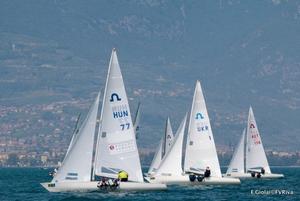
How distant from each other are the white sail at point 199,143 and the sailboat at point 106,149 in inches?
920

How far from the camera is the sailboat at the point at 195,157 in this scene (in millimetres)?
122062

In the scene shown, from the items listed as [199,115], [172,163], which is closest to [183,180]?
[172,163]

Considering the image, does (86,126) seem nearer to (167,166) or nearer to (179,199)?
(179,199)

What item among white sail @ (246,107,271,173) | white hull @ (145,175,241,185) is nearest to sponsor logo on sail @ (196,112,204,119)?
white hull @ (145,175,241,185)

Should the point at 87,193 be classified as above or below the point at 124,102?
below

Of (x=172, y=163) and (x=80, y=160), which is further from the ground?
(x=172, y=163)

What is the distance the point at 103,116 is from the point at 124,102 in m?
2.02

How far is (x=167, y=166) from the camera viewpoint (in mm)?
122875

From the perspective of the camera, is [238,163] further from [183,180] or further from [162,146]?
[183,180]

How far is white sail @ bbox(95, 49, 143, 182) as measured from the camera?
97.5 metres

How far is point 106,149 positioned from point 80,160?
2530 millimetres

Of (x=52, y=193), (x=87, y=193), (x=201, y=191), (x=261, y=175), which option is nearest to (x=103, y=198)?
(x=87, y=193)

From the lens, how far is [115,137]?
98438mm

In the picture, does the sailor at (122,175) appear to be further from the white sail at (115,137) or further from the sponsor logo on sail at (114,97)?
the sponsor logo on sail at (114,97)
